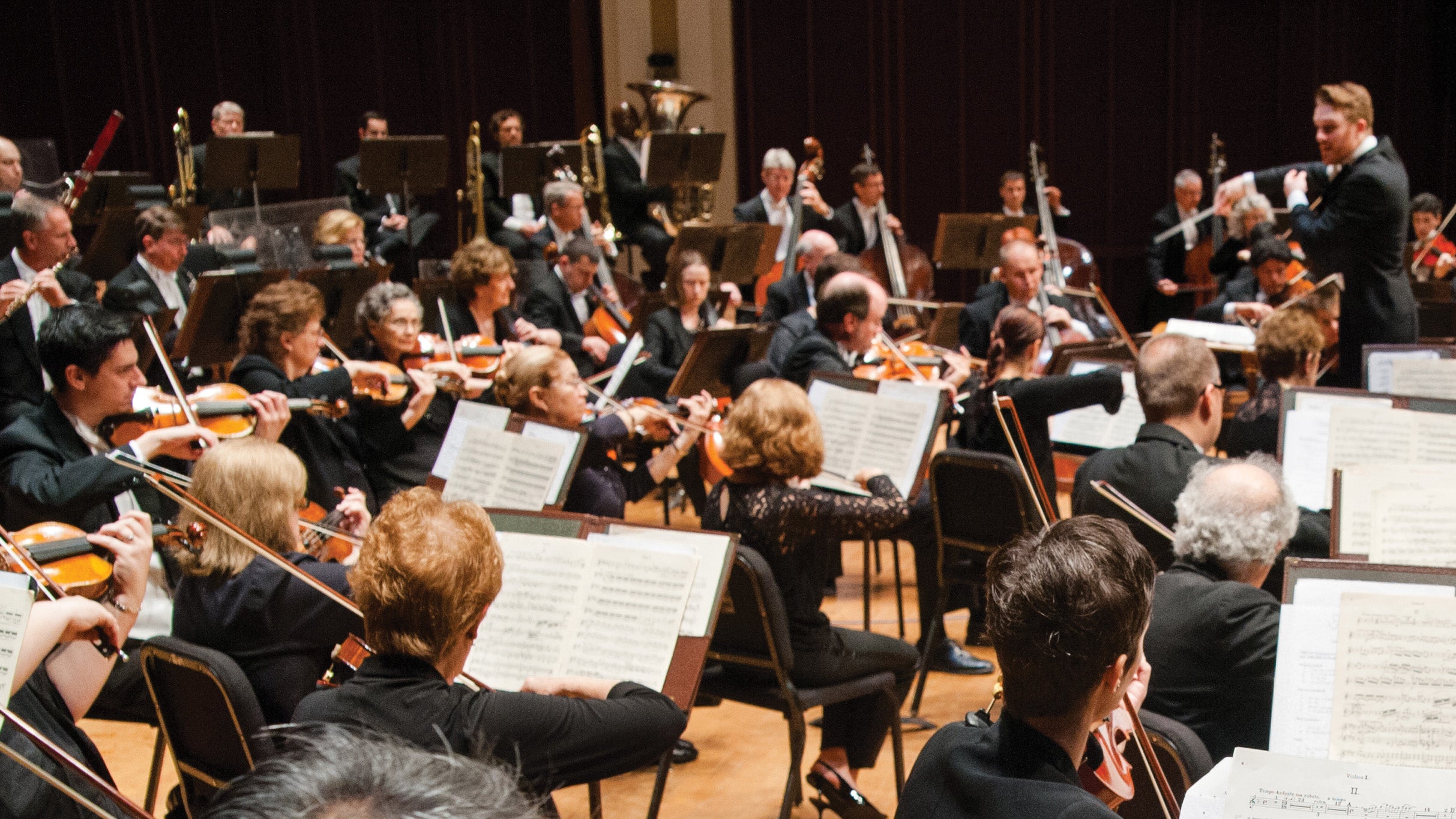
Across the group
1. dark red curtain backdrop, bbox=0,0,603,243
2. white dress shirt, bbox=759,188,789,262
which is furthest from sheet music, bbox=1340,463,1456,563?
dark red curtain backdrop, bbox=0,0,603,243

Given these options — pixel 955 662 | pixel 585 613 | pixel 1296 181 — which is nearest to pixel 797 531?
pixel 585 613

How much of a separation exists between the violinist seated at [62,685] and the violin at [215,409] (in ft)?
4.36

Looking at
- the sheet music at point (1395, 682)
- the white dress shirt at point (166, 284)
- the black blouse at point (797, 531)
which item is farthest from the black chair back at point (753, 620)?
the white dress shirt at point (166, 284)

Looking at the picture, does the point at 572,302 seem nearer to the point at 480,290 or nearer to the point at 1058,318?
the point at 480,290

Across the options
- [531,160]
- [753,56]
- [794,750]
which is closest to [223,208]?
[531,160]

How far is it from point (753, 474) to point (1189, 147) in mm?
8673

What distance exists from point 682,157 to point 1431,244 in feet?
15.4

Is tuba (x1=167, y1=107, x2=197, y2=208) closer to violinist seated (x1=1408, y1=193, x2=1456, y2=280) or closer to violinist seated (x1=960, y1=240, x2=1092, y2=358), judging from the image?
violinist seated (x1=960, y1=240, x2=1092, y2=358)

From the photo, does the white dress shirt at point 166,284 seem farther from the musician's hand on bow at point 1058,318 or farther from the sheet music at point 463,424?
the musician's hand on bow at point 1058,318

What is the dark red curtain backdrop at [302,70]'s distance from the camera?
10.1 m

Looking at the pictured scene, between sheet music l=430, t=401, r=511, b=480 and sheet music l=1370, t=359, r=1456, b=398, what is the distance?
8.60 feet

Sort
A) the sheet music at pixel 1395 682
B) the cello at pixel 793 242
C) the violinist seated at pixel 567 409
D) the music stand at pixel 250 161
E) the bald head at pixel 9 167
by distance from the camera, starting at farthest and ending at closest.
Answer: the cello at pixel 793 242 → the music stand at pixel 250 161 → the bald head at pixel 9 167 → the violinist seated at pixel 567 409 → the sheet music at pixel 1395 682

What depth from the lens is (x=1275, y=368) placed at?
13.3ft

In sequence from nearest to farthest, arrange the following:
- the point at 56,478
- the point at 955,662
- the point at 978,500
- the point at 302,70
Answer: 1. the point at 56,478
2. the point at 978,500
3. the point at 955,662
4. the point at 302,70
